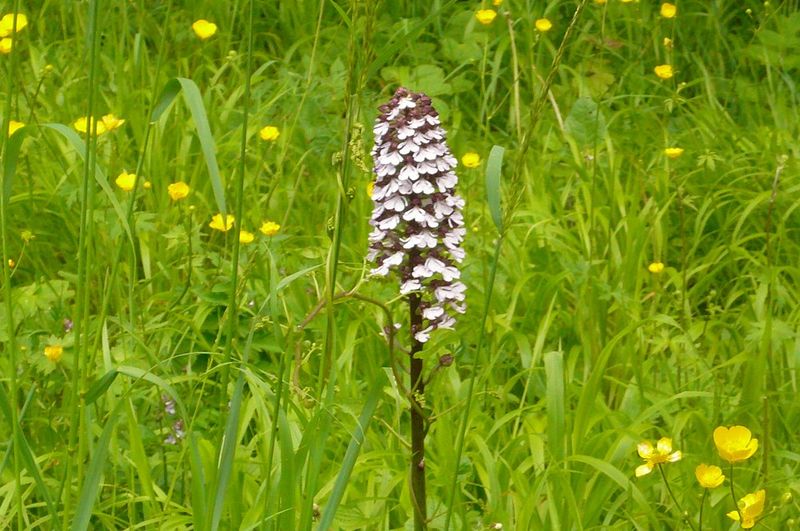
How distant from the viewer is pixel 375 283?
2.46m

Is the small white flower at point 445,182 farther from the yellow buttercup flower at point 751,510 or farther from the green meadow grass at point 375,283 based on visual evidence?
the yellow buttercup flower at point 751,510

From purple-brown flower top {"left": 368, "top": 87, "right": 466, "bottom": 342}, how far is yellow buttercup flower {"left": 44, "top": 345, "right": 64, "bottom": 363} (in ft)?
2.54

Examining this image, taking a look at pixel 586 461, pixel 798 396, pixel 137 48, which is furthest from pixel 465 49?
pixel 586 461

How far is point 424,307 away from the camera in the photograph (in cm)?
160

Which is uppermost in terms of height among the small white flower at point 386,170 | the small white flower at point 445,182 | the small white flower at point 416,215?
the small white flower at point 386,170

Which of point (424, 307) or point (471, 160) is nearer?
point (424, 307)

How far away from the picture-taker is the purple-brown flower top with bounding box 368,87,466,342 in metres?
1.54

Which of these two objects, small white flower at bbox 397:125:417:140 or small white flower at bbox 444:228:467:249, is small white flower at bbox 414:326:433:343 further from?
small white flower at bbox 397:125:417:140

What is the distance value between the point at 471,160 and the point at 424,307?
131cm

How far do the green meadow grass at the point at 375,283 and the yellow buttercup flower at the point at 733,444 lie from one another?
0.57 ft

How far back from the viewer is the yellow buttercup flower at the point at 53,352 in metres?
2.06

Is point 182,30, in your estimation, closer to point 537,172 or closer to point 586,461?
point 537,172

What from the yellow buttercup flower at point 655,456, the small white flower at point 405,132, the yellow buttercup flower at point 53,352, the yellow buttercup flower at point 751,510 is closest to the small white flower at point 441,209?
the small white flower at point 405,132

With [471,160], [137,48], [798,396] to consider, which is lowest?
[798,396]
